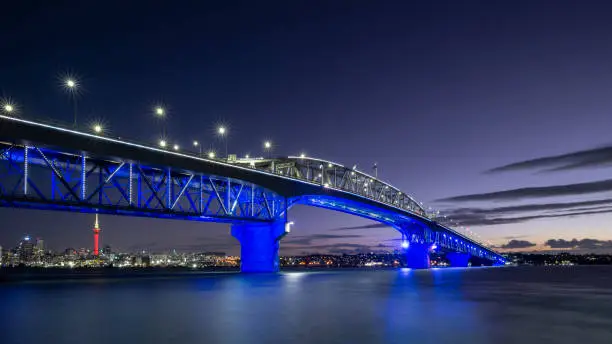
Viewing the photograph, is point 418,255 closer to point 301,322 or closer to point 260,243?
point 260,243

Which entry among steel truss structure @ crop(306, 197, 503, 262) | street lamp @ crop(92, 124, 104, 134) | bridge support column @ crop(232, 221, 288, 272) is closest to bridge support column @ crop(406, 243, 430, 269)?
steel truss structure @ crop(306, 197, 503, 262)

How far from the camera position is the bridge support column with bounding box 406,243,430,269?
153 m

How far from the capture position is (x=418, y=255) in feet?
508

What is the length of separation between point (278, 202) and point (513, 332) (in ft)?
205

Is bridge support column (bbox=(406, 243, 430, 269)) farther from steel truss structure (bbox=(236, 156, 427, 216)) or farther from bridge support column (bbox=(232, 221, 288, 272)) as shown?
bridge support column (bbox=(232, 221, 288, 272))

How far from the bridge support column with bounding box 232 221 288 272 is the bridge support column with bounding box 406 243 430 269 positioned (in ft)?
269

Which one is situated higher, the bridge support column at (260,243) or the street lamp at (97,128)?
the street lamp at (97,128)

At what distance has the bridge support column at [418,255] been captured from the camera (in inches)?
6029

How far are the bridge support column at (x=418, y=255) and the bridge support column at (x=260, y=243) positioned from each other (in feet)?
269

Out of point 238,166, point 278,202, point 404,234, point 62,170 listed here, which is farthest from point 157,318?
point 404,234

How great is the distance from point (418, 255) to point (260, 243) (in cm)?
8720

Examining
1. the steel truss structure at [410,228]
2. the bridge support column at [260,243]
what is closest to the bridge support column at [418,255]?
the steel truss structure at [410,228]

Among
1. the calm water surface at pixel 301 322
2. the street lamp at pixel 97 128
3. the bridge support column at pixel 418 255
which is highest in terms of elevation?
the street lamp at pixel 97 128

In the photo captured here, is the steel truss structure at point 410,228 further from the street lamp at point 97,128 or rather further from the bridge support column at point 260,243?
the street lamp at point 97,128
